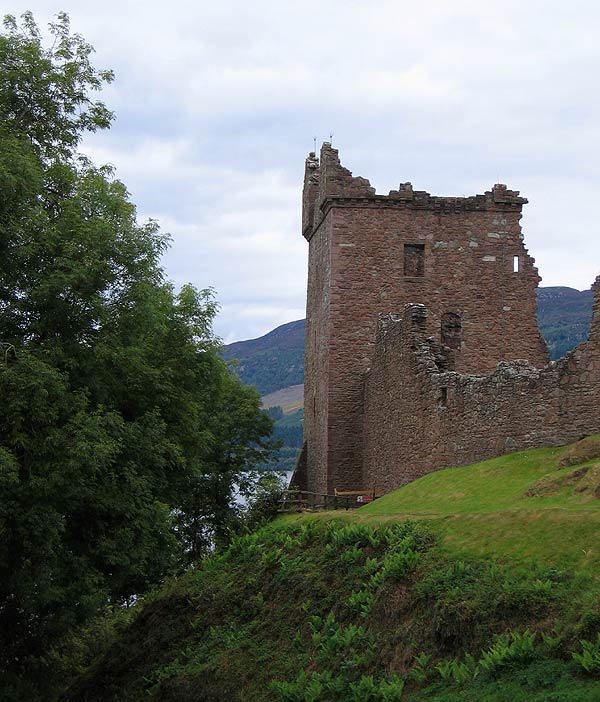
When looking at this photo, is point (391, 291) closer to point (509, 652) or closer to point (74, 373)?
point (74, 373)

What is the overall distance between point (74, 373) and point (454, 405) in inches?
363

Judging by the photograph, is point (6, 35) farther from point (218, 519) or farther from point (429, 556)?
point (218, 519)

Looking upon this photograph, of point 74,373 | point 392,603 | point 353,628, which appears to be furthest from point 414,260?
point 353,628

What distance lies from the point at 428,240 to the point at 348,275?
3051 millimetres

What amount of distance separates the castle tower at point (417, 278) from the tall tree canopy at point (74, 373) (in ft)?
34.2

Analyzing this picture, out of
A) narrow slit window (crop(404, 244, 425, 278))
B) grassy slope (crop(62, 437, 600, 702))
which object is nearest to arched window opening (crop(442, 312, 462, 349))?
narrow slit window (crop(404, 244, 425, 278))

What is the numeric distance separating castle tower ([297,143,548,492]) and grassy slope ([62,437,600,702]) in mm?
11795

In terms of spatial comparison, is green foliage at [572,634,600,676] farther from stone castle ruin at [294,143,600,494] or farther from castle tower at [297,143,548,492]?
castle tower at [297,143,548,492]

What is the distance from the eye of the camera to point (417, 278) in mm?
36594

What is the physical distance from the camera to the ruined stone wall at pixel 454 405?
2194 centimetres

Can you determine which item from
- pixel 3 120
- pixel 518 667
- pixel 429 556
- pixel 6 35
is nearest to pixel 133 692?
pixel 429 556

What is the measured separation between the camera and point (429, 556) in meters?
16.5

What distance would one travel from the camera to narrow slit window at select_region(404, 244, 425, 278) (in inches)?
1449

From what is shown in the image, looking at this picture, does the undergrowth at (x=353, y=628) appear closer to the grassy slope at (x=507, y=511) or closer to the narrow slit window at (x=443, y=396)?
the grassy slope at (x=507, y=511)
